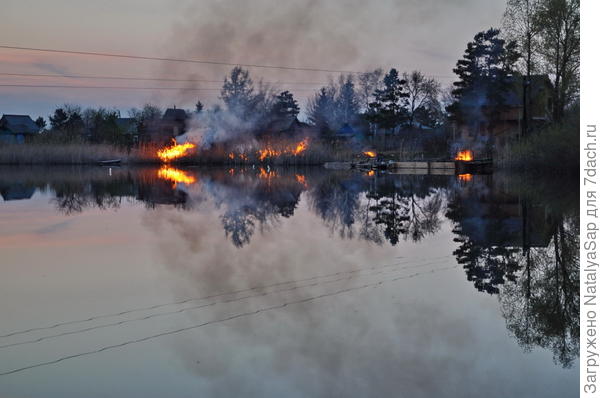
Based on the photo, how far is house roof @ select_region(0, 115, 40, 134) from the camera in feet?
302

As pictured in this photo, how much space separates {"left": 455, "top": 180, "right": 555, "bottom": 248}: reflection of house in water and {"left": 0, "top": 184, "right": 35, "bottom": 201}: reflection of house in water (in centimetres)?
1632

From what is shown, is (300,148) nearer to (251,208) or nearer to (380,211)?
(251,208)

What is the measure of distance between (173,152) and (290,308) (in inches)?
2114

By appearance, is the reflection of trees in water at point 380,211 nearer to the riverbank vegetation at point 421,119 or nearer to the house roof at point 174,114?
the riverbank vegetation at point 421,119

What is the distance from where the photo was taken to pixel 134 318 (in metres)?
6.86

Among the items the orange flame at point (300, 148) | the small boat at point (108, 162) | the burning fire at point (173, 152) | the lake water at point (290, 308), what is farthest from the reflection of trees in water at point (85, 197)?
the burning fire at point (173, 152)

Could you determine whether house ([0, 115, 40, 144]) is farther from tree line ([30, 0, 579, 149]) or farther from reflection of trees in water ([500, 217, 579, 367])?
reflection of trees in water ([500, 217, 579, 367])

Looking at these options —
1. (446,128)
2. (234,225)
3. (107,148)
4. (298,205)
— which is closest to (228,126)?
(107,148)

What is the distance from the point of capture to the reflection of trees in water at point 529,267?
658cm

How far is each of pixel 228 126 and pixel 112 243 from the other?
50.5m

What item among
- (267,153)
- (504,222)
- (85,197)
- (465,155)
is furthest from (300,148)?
(504,222)

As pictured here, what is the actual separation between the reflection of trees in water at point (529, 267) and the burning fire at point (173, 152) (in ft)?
143

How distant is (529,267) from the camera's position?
984cm
